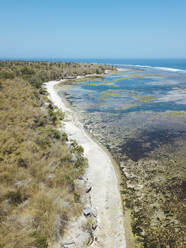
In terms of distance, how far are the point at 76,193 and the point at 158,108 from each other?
22830 millimetres

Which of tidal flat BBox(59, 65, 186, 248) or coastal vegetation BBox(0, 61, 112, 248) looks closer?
coastal vegetation BBox(0, 61, 112, 248)

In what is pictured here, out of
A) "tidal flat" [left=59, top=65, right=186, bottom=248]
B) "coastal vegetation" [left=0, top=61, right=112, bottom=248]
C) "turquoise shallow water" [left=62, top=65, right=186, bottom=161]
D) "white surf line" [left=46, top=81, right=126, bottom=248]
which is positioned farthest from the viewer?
"turquoise shallow water" [left=62, top=65, right=186, bottom=161]

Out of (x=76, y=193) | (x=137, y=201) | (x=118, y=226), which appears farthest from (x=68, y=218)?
(x=137, y=201)

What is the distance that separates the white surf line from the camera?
762 cm

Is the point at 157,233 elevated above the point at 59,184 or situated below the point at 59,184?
below

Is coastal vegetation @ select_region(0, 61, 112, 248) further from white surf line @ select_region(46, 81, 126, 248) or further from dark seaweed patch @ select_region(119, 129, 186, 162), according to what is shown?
dark seaweed patch @ select_region(119, 129, 186, 162)

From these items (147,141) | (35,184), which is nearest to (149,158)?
(147,141)

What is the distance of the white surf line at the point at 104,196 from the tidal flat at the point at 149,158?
1.93 feet

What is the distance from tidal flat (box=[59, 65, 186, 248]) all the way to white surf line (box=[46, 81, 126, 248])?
0.59 meters

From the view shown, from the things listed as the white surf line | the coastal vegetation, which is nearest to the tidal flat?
the white surf line

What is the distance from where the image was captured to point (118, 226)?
821 centimetres

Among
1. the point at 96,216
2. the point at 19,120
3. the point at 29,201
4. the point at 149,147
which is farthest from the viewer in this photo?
the point at 149,147

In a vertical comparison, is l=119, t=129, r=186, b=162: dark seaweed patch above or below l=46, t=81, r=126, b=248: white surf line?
above

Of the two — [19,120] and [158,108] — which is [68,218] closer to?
[19,120]
